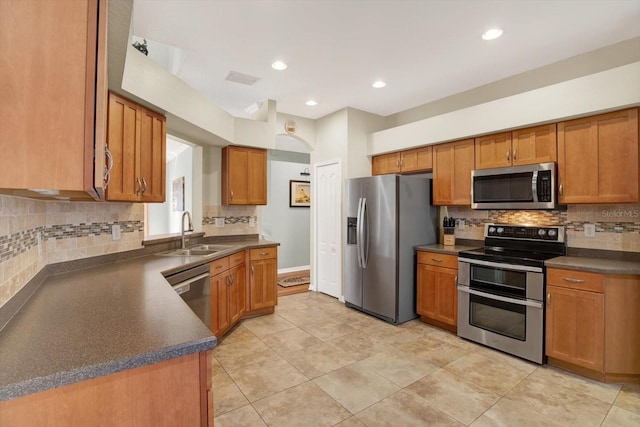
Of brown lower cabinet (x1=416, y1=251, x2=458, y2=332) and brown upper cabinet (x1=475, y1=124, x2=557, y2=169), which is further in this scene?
brown lower cabinet (x1=416, y1=251, x2=458, y2=332)

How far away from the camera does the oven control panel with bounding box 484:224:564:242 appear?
308 centimetres

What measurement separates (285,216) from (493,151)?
4.34 meters

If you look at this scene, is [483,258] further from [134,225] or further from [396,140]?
[134,225]

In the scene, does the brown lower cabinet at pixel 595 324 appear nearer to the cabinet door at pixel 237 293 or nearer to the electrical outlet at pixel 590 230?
the electrical outlet at pixel 590 230

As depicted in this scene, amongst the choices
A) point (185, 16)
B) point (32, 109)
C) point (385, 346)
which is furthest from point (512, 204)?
point (32, 109)

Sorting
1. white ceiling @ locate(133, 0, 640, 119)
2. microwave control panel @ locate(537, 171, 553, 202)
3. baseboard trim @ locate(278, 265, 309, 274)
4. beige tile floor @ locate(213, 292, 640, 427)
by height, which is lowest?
beige tile floor @ locate(213, 292, 640, 427)

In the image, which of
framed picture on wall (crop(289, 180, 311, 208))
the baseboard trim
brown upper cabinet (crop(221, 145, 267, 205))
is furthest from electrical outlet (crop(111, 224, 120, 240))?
framed picture on wall (crop(289, 180, 311, 208))

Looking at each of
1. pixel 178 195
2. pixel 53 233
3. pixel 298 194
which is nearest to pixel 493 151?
pixel 53 233

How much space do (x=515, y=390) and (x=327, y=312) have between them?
218 cm

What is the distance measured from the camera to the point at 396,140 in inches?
166

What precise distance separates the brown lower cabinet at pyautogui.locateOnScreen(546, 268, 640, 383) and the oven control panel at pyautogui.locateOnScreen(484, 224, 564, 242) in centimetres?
59

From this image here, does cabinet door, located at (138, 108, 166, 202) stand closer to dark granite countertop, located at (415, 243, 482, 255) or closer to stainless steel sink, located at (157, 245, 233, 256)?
stainless steel sink, located at (157, 245, 233, 256)

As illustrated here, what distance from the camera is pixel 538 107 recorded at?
293cm

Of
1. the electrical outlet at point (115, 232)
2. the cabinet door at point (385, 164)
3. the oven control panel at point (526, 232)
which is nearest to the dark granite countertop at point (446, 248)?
the oven control panel at point (526, 232)
